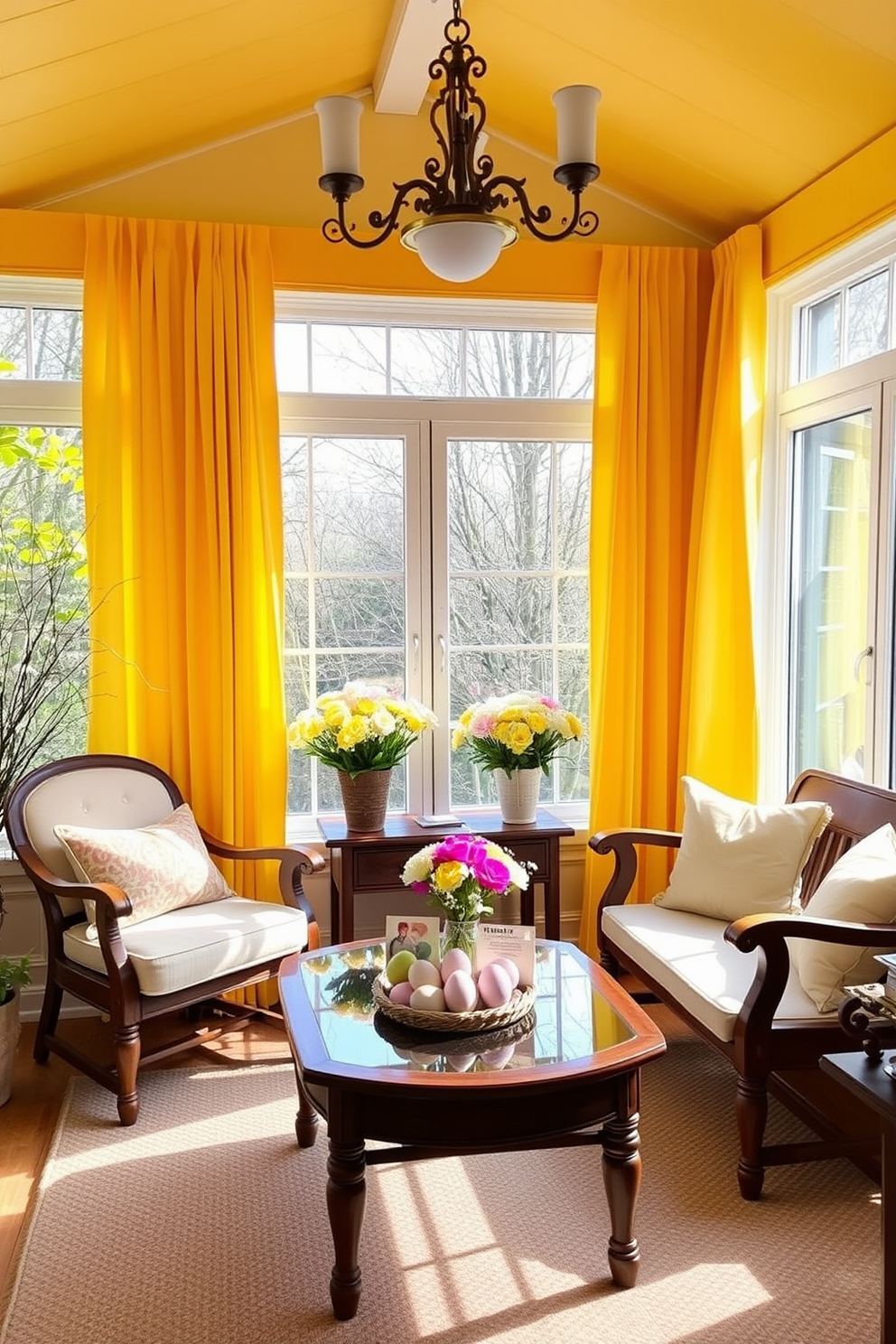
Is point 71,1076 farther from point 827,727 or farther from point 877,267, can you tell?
point 877,267

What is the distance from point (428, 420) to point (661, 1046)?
8.33 feet

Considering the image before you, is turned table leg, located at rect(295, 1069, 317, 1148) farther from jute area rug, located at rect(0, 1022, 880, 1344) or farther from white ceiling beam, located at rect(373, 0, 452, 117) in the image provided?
white ceiling beam, located at rect(373, 0, 452, 117)

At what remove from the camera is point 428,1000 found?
7.68ft

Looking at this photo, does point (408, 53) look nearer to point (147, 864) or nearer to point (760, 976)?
point (147, 864)

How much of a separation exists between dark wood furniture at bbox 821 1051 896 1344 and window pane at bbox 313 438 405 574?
2.71 metres

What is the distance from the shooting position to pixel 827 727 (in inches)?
145

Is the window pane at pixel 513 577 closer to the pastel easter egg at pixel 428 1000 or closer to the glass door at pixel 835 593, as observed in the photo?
the glass door at pixel 835 593

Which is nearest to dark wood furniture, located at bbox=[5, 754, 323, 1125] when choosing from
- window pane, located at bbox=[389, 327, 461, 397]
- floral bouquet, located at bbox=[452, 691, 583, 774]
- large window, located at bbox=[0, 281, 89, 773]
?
large window, located at bbox=[0, 281, 89, 773]

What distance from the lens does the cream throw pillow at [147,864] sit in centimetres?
317

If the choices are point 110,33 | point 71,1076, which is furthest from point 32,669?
point 110,33

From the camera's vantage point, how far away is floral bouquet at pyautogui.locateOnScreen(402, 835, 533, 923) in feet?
7.94

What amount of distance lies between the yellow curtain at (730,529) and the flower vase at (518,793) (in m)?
0.61

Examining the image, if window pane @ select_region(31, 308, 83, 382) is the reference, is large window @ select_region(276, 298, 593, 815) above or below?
below

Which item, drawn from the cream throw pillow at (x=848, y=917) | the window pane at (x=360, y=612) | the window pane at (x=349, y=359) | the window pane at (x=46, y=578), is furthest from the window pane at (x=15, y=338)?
the cream throw pillow at (x=848, y=917)
